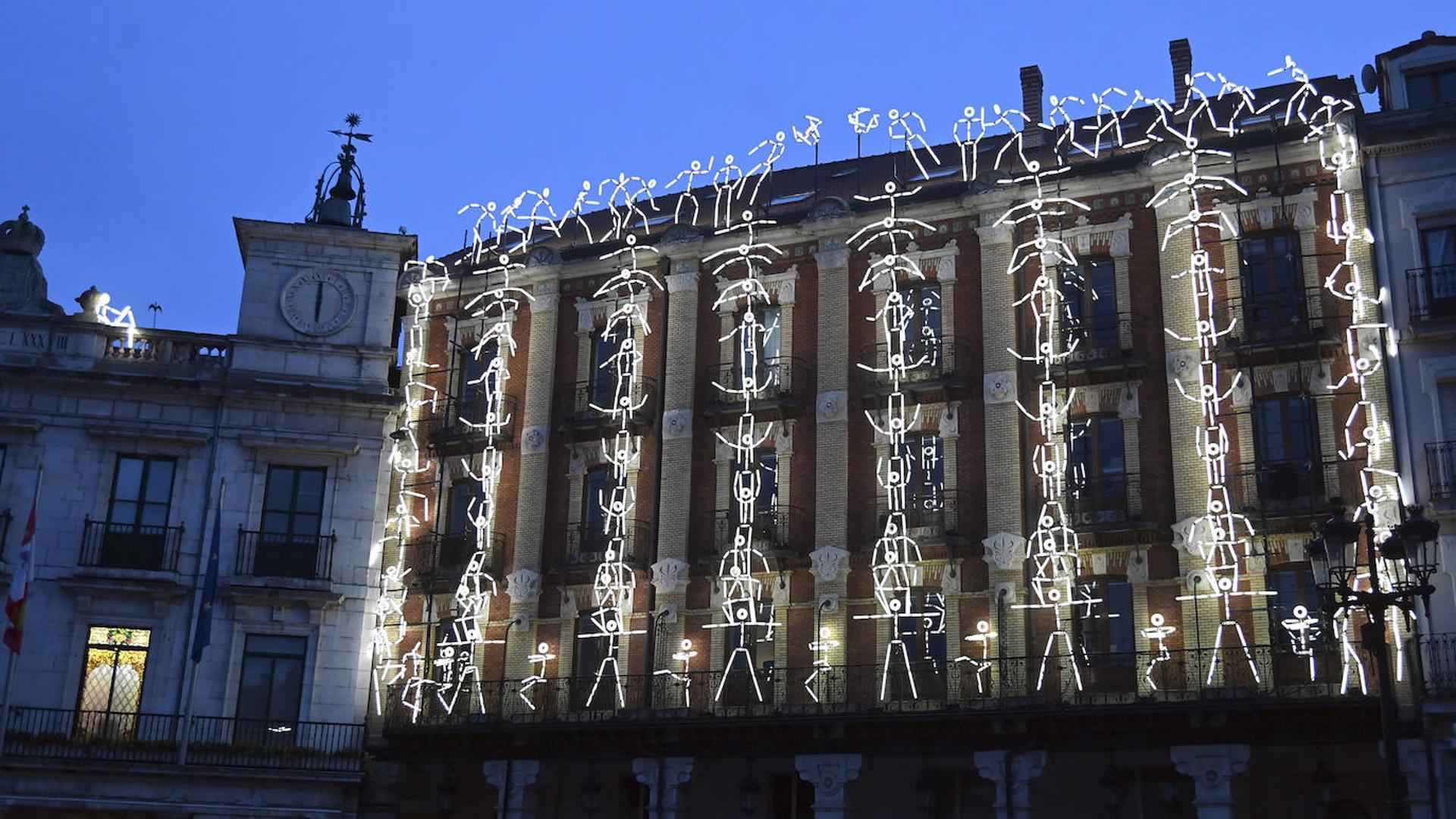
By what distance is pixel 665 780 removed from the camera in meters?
29.2

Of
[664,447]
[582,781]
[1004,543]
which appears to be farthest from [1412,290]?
[582,781]

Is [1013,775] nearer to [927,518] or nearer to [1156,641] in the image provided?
[1156,641]

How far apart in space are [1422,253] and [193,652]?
22.8 meters

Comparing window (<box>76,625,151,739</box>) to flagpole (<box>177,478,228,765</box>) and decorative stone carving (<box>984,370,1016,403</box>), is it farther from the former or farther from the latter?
decorative stone carving (<box>984,370,1016,403</box>)

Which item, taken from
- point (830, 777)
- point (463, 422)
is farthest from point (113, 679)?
point (830, 777)

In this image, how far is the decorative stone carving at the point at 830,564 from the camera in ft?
97.5

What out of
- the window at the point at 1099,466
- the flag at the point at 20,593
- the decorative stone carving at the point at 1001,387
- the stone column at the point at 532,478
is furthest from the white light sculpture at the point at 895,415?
the flag at the point at 20,593

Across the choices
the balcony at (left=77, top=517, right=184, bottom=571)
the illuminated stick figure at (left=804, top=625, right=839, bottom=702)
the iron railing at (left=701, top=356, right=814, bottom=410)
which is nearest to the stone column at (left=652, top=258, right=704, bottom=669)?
the iron railing at (left=701, top=356, right=814, bottom=410)

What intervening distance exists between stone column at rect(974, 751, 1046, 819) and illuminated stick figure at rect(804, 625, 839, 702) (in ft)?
11.8

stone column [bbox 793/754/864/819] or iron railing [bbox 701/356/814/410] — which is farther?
iron railing [bbox 701/356/814/410]

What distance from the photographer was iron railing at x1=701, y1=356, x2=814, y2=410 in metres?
31.5

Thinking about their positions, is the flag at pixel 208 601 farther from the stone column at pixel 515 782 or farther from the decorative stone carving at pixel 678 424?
the decorative stone carving at pixel 678 424

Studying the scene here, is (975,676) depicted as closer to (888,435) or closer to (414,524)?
(888,435)

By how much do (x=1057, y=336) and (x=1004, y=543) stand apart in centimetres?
421
